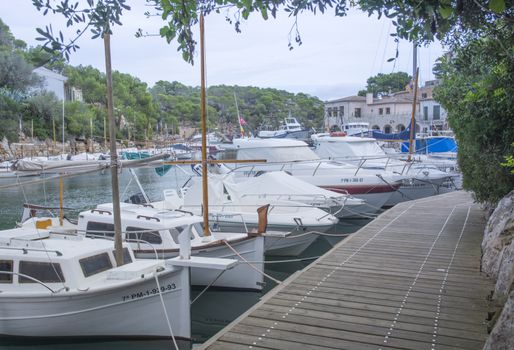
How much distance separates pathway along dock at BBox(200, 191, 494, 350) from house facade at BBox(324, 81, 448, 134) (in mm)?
55501

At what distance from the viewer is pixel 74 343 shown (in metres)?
9.88

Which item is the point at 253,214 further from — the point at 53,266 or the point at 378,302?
the point at 378,302

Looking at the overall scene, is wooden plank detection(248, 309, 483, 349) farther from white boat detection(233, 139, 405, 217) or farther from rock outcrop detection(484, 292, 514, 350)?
white boat detection(233, 139, 405, 217)

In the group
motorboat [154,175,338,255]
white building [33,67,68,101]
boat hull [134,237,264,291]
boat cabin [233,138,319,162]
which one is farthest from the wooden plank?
white building [33,67,68,101]

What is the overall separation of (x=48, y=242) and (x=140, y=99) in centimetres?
7828

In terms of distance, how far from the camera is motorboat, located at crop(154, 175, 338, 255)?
53.4 feet

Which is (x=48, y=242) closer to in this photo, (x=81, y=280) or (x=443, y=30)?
(x=81, y=280)

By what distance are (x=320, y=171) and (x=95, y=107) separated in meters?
56.0

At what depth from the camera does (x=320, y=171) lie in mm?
25547

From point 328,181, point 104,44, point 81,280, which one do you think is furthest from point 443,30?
point 328,181

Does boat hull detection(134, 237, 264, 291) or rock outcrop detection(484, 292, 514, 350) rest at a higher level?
rock outcrop detection(484, 292, 514, 350)

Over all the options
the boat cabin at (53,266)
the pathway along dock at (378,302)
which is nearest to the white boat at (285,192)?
the pathway along dock at (378,302)

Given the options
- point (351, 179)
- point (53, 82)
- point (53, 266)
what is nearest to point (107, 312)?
point (53, 266)

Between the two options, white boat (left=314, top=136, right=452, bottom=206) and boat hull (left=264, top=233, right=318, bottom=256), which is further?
white boat (left=314, top=136, right=452, bottom=206)
